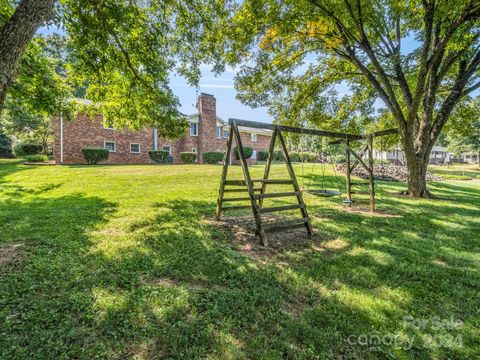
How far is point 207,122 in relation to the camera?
26688mm

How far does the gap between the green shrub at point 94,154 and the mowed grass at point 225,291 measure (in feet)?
51.0

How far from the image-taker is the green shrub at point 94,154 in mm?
19172

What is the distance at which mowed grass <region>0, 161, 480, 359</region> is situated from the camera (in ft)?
6.46

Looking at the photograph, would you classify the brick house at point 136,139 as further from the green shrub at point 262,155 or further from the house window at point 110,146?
the green shrub at point 262,155

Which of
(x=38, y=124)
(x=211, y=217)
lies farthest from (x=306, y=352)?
(x=38, y=124)

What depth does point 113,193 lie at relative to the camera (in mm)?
8156

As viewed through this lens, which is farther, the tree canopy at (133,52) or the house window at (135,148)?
the house window at (135,148)

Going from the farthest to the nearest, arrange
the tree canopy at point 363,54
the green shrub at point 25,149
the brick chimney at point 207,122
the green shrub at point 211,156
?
the brick chimney at point 207,122 → the green shrub at point 211,156 → the green shrub at point 25,149 → the tree canopy at point 363,54

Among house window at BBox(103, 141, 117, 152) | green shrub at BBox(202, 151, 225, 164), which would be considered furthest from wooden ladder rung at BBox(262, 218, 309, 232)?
house window at BBox(103, 141, 117, 152)

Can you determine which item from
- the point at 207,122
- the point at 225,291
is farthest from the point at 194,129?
the point at 225,291

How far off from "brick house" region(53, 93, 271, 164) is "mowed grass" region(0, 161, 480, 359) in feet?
39.2

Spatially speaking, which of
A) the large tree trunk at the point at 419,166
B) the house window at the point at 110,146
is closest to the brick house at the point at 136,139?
the house window at the point at 110,146

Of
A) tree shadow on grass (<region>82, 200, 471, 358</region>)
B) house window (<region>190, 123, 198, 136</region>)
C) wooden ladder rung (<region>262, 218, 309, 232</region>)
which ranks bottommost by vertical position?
tree shadow on grass (<region>82, 200, 471, 358</region>)

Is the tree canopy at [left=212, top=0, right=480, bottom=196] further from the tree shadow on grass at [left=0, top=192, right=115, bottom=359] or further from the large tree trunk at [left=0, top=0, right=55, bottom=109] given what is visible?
the tree shadow on grass at [left=0, top=192, right=115, bottom=359]
